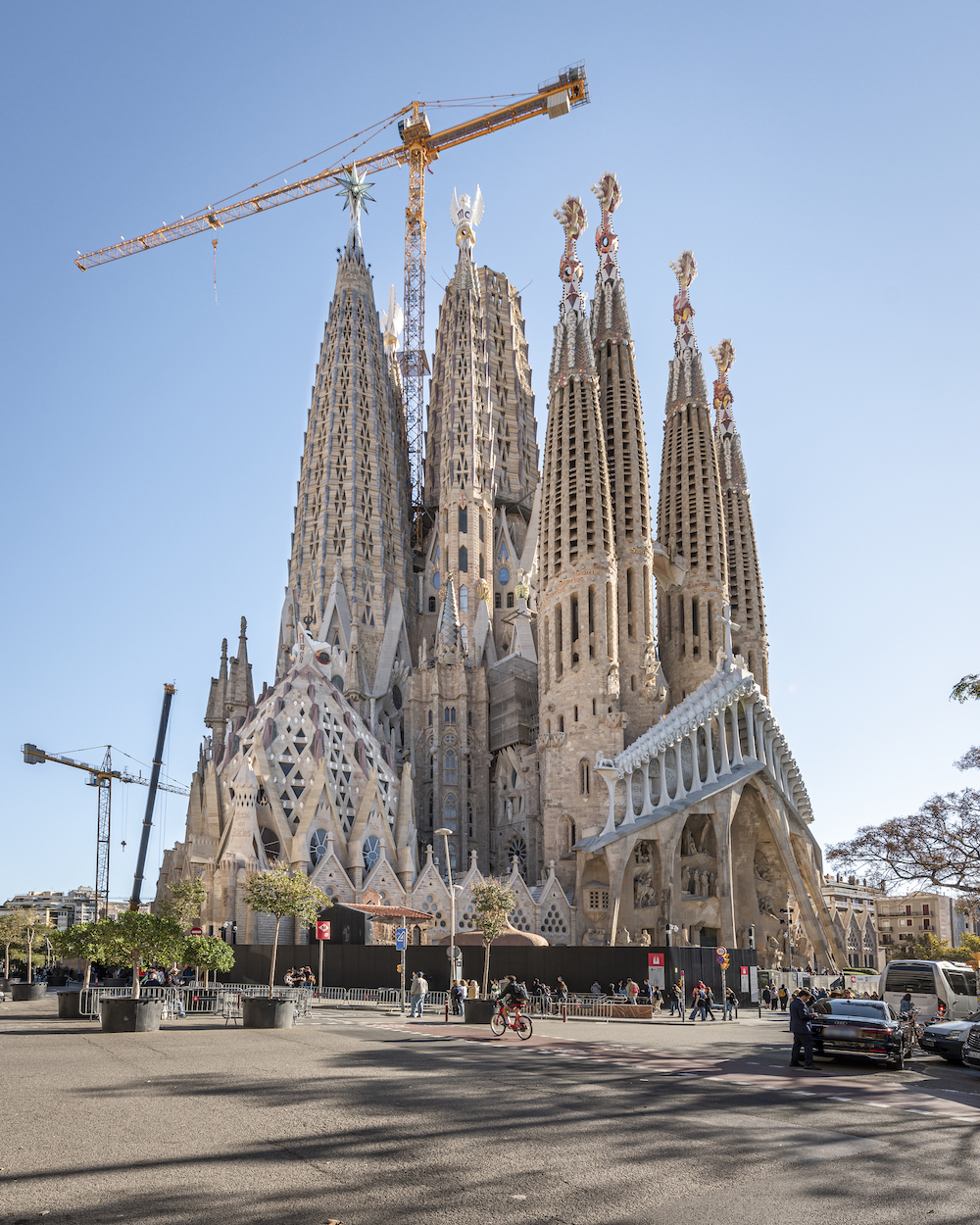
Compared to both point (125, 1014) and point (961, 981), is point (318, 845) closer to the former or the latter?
point (125, 1014)

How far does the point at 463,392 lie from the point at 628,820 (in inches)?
1554

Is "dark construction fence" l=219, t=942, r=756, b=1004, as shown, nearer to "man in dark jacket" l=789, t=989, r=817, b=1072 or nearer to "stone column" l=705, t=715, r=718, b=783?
"stone column" l=705, t=715, r=718, b=783

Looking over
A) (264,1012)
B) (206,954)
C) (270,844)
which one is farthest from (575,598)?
(264,1012)

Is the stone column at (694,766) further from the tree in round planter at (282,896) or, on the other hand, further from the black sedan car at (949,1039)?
the black sedan car at (949,1039)

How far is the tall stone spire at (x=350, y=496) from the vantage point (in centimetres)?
7050

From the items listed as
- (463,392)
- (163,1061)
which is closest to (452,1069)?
(163,1061)

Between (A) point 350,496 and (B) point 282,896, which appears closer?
(B) point 282,896

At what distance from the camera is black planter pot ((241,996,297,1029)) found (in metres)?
21.2

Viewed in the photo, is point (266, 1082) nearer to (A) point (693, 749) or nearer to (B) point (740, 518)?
(A) point (693, 749)

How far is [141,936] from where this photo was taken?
22.3 meters

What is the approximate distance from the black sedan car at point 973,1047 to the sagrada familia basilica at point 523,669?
26.7 meters

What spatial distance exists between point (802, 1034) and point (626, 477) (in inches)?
1895

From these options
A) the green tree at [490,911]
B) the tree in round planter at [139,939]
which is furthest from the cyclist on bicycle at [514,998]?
the green tree at [490,911]

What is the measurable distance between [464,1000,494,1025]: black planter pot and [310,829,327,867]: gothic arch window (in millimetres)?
27797
